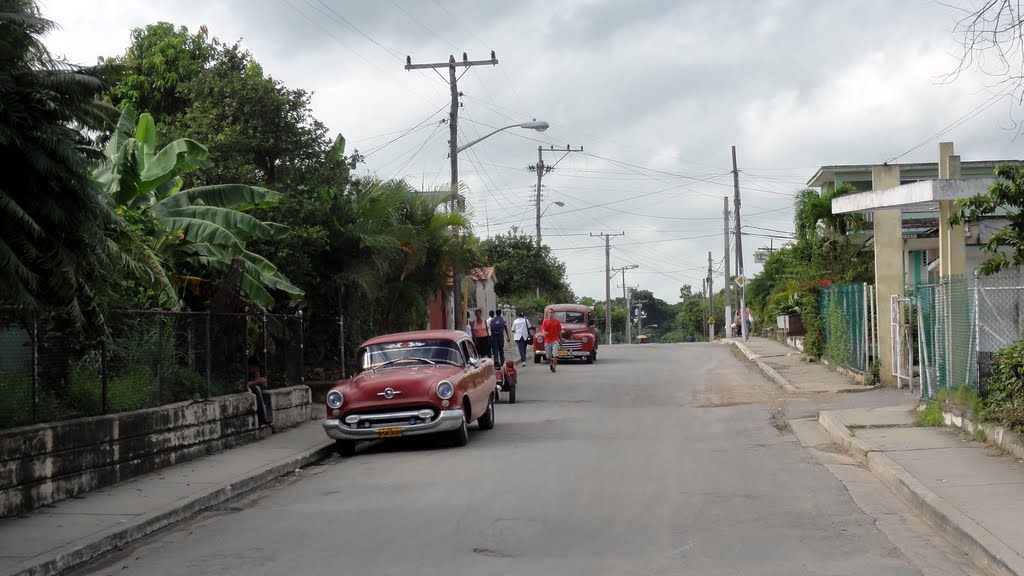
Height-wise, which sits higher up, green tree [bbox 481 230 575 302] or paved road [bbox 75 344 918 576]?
green tree [bbox 481 230 575 302]

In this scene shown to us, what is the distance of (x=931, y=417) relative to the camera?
1552cm

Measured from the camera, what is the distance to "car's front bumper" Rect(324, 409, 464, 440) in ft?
49.3

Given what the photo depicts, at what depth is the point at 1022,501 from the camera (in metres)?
9.48

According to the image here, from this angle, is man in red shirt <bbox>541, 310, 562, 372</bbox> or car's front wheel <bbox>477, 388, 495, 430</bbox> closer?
car's front wheel <bbox>477, 388, 495, 430</bbox>

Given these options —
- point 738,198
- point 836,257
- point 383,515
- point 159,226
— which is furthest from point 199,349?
point 738,198

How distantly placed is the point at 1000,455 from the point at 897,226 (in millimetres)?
10641

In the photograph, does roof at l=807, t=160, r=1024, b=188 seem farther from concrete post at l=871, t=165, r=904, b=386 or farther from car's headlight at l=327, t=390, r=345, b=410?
car's headlight at l=327, t=390, r=345, b=410

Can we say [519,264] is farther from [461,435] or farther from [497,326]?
[461,435]

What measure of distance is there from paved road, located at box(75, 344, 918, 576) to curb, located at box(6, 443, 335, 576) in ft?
0.73

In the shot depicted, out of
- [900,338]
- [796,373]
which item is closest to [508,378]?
[900,338]

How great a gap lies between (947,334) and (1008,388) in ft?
12.4

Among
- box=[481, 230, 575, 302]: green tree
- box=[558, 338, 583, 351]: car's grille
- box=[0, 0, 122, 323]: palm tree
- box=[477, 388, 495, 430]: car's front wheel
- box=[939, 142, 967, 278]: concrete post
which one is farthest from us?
box=[481, 230, 575, 302]: green tree

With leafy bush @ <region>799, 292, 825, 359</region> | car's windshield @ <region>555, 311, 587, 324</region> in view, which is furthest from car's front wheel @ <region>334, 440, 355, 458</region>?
car's windshield @ <region>555, 311, 587, 324</region>

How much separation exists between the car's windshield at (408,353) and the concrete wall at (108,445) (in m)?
2.06
